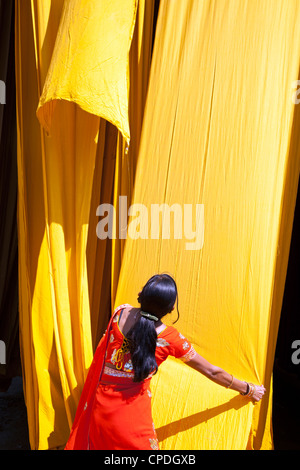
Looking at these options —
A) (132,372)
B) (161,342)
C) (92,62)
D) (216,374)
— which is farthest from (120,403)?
(92,62)

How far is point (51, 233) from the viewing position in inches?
86.5

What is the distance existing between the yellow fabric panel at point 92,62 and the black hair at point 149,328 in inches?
27.8

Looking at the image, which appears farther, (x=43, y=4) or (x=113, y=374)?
(x=43, y=4)

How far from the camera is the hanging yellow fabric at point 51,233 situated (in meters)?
2.20

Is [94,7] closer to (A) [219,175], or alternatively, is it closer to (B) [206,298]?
(A) [219,175]

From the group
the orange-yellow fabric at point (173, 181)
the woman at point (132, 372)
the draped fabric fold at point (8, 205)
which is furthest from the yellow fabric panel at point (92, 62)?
the woman at point (132, 372)

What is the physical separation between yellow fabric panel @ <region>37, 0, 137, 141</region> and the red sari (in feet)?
2.85

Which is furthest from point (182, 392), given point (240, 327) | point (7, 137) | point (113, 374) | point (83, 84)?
point (7, 137)

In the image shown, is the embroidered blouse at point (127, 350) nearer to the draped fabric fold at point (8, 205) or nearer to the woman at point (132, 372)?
the woman at point (132, 372)

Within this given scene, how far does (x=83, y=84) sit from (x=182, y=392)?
1395 mm

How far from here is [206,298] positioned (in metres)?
2.04

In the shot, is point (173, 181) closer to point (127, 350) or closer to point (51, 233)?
point (51, 233)

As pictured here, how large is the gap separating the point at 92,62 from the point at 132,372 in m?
1.25

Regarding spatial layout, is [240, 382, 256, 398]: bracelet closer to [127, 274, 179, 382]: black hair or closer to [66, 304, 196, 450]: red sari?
[66, 304, 196, 450]: red sari
